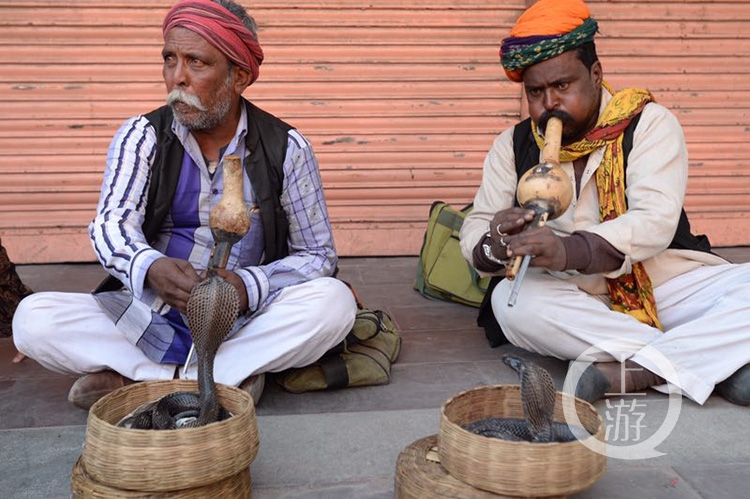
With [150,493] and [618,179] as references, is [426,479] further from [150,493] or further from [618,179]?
[618,179]

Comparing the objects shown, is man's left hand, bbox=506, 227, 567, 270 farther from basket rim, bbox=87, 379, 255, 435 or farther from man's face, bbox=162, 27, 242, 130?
man's face, bbox=162, 27, 242, 130

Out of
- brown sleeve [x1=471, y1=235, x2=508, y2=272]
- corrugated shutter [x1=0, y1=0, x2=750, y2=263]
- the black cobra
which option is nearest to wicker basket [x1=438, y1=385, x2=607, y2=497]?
the black cobra

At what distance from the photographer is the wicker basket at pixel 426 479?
2121 mm

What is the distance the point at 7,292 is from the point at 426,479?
2399 millimetres

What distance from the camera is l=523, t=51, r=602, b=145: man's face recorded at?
125 inches

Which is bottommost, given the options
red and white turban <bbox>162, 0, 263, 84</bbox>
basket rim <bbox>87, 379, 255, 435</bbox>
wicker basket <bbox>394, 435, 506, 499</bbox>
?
wicker basket <bbox>394, 435, 506, 499</bbox>

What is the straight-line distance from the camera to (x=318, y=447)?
274cm

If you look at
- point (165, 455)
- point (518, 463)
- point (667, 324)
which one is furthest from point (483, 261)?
point (165, 455)

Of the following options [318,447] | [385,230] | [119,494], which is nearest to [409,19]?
[385,230]

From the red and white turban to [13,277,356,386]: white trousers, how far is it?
2.71 ft

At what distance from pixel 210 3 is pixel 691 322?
193 centimetres

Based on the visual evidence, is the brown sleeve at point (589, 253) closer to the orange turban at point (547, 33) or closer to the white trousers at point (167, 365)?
the orange turban at point (547, 33)

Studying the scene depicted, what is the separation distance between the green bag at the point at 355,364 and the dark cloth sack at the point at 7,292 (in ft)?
4.40

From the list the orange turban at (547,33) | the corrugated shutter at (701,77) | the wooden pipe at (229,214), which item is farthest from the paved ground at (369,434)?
the corrugated shutter at (701,77)
